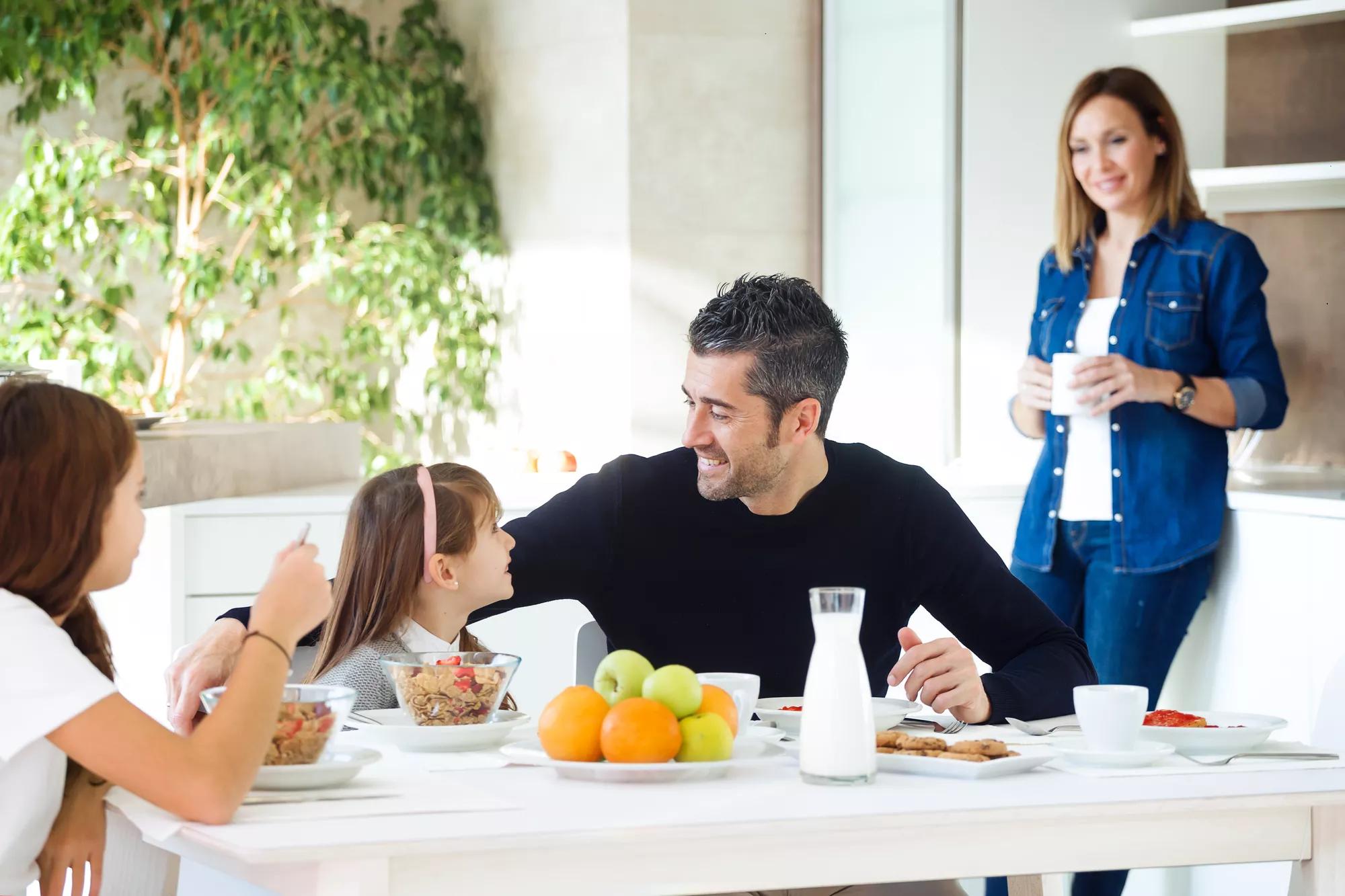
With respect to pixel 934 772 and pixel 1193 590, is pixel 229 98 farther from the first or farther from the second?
pixel 934 772

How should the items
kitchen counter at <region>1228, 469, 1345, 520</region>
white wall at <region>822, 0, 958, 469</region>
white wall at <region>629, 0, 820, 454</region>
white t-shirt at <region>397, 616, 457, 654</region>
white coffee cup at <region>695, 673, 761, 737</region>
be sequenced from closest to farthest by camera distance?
white coffee cup at <region>695, 673, 761, 737</region>
white t-shirt at <region>397, 616, 457, 654</region>
kitchen counter at <region>1228, 469, 1345, 520</region>
white wall at <region>822, 0, 958, 469</region>
white wall at <region>629, 0, 820, 454</region>

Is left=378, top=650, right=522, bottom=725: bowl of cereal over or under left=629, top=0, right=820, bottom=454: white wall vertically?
under

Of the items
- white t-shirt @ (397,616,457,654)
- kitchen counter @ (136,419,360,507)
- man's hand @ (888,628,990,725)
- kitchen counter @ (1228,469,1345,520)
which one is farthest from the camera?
kitchen counter @ (136,419,360,507)

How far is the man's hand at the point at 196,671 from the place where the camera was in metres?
1.54

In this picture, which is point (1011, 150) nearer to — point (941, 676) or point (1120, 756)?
point (941, 676)

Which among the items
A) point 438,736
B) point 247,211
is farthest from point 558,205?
point 438,736

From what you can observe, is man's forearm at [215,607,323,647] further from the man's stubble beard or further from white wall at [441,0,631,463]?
white wall at [441,0,631,463]

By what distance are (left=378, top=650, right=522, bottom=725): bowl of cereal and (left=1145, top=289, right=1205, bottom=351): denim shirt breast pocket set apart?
5.44ft

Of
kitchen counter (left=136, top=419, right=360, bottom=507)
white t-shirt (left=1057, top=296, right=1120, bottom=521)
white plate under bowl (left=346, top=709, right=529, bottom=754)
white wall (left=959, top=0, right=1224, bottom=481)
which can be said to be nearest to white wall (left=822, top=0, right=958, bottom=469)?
white wall (left=959, top=0, right=1224, bottom=481)

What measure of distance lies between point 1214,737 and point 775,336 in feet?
2.46

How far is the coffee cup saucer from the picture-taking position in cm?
136

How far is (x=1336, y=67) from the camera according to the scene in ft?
11.0

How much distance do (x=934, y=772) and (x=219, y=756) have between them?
1.81 ft

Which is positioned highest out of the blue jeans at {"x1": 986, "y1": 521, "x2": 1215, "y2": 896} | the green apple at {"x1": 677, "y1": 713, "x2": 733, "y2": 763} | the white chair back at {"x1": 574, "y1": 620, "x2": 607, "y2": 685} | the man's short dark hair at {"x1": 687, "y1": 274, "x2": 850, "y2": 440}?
the man's short dark hair at {"x1": 687, "y1": 274, "x2": 850, "y2": 440}
